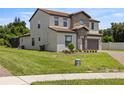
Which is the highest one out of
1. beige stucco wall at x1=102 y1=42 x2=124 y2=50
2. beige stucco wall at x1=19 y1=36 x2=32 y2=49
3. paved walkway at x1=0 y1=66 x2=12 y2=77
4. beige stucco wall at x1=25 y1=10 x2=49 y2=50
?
beige stucco wall at x1=25 y1=10 x2=49 y2=50

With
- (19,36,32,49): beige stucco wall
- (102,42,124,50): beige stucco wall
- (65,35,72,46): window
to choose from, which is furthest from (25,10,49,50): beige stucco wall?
(102,42,124,50): beige stucco wall

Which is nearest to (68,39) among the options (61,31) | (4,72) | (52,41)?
(61,31)

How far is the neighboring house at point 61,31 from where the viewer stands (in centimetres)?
3105

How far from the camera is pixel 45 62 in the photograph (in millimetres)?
17547

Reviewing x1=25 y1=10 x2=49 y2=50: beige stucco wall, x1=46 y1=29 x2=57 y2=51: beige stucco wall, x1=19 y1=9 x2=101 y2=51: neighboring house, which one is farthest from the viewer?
x1=25 y1=10 x2=49 y2=50: beige stucco wall

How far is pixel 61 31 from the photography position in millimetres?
30516

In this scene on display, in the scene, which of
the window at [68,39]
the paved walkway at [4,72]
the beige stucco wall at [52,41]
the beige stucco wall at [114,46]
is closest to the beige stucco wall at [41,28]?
the beige stucco wall at [52,41]

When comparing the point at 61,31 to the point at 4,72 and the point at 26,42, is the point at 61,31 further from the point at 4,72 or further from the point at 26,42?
the point at 4,72

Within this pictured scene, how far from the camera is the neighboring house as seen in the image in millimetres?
31047

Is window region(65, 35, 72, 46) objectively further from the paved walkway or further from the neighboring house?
the paved walkway
